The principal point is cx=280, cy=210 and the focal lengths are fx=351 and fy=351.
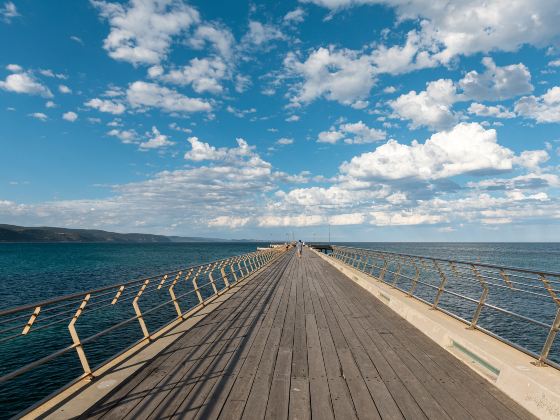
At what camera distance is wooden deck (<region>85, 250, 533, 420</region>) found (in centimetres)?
415

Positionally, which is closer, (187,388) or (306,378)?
(187,388)

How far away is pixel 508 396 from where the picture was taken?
455 centimetres

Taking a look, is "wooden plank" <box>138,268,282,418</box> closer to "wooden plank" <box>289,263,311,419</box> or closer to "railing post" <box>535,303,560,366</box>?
"wooden plank" <box>289,263,311,419</box>

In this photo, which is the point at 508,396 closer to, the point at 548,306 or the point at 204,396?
the point at 204,396

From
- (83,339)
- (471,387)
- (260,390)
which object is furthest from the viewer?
(83,339)

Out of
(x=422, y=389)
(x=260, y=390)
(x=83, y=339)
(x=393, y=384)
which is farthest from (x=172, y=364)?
(x=83, y=339)

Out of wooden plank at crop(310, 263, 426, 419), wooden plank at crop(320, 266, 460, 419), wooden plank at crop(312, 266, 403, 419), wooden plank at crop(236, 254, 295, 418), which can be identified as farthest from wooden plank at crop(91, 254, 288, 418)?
wooden plank at crop(320, 266, 460, 419)

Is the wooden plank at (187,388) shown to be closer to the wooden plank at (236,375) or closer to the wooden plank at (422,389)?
the wooden plank at (236,375)

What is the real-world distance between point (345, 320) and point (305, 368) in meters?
3.49

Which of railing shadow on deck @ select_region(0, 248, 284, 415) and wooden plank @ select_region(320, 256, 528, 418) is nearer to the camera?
wooden plank @ select_region(320, 256, 528, 418)

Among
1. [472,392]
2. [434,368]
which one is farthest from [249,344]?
[472,392]

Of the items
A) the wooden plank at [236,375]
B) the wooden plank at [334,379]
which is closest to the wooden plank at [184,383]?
the wooden plank at [236,375]

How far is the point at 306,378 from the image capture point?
5074 mm

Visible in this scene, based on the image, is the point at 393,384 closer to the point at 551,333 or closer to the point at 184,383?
Answer: the point at 551,333
